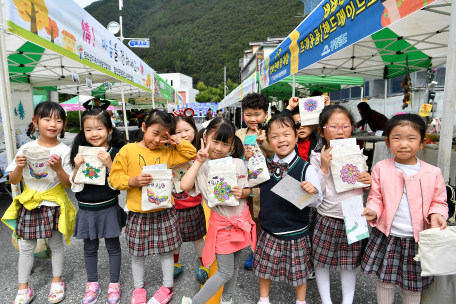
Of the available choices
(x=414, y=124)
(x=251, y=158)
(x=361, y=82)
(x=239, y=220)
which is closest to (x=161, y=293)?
(x=239, y=220)

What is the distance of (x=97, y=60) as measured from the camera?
14.3 ft

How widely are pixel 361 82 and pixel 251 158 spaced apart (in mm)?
8244

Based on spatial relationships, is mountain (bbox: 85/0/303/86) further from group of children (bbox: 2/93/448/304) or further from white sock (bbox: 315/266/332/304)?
white sock (bbox: 315/266/332/304)

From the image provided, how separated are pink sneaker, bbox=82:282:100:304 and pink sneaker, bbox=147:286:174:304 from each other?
0.47 m

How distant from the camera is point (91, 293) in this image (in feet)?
6.49

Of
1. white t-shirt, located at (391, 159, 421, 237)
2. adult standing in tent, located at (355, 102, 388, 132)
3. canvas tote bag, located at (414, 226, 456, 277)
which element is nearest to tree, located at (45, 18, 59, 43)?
white t-shirt, located at (391, 159, 421, 237)

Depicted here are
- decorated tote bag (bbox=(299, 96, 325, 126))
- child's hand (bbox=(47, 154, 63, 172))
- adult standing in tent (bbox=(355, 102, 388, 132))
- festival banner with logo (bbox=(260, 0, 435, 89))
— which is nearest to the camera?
child's hand (bbox=(47, 154, 63, 172))

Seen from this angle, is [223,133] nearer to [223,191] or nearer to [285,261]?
[223,191]

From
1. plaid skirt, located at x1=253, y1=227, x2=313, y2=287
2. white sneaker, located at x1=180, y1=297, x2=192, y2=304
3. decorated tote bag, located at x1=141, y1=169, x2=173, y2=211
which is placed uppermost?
decorated tote bag, located at x1=141, y1=169, x2=173, y2=211

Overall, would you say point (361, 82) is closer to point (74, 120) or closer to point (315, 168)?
point (315, 168)

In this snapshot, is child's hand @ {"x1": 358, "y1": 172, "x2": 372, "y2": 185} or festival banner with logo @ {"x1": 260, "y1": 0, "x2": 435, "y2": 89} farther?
festival banner with logo @ {"x1": 260, "y1": 0, "x2": 435, "y2": 89}

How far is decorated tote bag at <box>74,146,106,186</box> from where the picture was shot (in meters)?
1.85

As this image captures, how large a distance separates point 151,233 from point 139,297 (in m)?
0.50

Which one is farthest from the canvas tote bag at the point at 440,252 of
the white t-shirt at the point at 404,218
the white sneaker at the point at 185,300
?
the white sneaker at the point at 185,300
